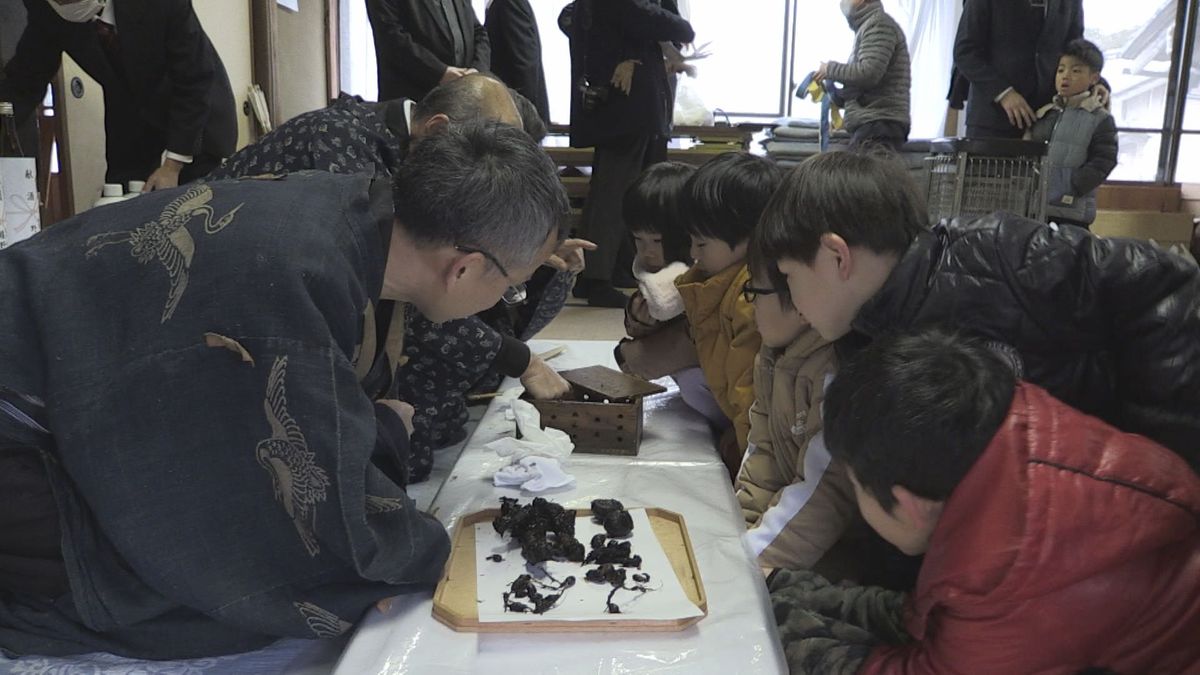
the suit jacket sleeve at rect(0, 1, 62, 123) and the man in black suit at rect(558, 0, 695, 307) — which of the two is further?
the man in black suit at rect(558, 0, 695, 307)

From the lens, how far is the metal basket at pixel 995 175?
3.45 m

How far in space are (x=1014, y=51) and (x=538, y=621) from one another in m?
3.31

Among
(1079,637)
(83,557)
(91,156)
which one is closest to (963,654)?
(1079,637)

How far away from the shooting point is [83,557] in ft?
3.65

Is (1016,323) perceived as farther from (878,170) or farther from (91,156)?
(91,156)

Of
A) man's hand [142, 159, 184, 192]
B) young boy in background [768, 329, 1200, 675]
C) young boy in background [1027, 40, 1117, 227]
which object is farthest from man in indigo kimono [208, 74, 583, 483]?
young boy in background [1027, 40, 1117, 227]

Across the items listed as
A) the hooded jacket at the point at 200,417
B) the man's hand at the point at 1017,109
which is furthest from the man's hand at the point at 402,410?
the man's hand at the point at 1017,109

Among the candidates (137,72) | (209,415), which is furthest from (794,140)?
(209,415)

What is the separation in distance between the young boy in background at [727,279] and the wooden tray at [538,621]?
470mm

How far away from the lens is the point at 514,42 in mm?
3922

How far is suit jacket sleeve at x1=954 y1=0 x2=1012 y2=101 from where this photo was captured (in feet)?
11.8

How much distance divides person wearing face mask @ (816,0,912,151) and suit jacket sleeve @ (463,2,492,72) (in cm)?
149

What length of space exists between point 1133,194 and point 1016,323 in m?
5.83

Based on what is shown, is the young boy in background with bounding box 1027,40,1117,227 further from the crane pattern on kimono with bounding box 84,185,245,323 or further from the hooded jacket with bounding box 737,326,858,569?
the crane pattern on kimono with bounding box 84,185,245,323
